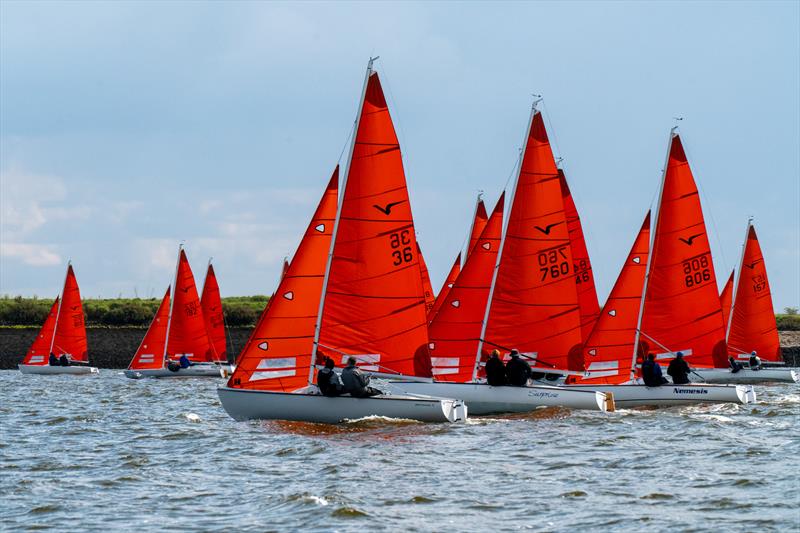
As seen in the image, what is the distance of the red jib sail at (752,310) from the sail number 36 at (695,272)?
774 inches

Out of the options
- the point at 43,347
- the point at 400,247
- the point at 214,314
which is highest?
the point at 214,314

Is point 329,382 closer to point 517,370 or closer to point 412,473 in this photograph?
point 517,370

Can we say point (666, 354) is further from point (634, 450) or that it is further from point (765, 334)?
point (765, 334)

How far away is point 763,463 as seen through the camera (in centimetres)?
2005

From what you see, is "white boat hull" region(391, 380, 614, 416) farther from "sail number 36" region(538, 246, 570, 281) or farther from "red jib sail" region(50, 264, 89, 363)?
"red jib sail" region(50, 264, 89, 363)

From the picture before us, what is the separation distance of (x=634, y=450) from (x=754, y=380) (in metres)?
28.8

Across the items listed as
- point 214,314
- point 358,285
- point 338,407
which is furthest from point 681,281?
point 214,314

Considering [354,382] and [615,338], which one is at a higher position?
[615,338]

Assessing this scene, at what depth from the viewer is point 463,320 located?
110ft

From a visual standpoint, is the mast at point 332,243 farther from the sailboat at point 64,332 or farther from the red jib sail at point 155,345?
the sailboat at point 64,332

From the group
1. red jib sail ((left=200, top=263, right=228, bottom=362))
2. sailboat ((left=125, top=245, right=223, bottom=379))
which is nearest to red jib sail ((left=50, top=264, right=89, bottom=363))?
red jib sail ((left=200, top=263, right=228, bottom=362))

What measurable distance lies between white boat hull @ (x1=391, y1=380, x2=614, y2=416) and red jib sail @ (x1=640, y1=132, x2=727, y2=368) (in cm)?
706

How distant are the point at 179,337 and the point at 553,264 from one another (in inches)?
1270

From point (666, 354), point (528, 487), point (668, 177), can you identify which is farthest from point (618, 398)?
Answer: point (528, 487)
